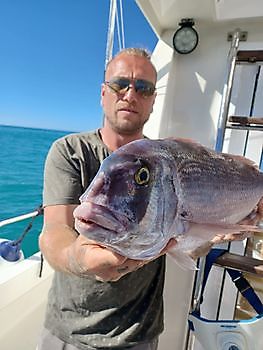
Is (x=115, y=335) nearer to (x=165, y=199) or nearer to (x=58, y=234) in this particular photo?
(x=58, y=234)

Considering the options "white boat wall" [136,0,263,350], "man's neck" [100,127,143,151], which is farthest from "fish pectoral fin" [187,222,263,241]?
"white boat wall" [136,0,263,350]

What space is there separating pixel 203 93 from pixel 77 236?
1.41m

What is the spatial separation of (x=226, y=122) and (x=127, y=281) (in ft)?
3.30

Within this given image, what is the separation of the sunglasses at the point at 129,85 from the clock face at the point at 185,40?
0.90 metres

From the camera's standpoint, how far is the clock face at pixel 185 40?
169 centimetres

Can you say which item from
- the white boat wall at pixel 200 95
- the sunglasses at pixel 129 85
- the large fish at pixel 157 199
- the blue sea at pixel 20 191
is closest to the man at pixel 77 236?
the sunglasses at pixel 129 85

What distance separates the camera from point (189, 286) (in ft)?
5.55

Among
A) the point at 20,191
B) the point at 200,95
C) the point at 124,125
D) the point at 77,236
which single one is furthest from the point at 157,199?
the point at 20,191

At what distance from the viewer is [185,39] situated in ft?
5.64

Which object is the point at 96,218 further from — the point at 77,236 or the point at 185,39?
the point at 185,39

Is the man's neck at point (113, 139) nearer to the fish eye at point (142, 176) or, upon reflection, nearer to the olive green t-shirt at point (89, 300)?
the olive green t-shirt at point (89, 300)

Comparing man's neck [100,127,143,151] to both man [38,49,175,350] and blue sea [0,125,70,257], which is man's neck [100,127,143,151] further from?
blue sea [0,125,70,257]

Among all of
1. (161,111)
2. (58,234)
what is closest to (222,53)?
(161,111)

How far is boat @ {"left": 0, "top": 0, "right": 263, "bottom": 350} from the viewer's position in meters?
1.52
